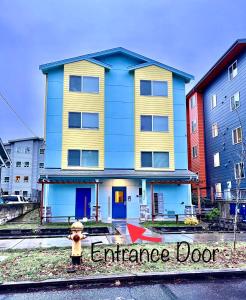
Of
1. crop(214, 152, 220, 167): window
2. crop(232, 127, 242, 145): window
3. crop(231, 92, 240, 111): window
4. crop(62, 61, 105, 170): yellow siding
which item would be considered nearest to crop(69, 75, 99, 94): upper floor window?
crop(62, 61, 105, 170): yellow siding

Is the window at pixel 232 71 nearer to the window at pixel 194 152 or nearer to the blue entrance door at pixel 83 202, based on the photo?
the window at pixel 194 152

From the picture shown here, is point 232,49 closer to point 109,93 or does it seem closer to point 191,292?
point 109,93

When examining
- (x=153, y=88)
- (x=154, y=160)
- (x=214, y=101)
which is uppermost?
(x=214, y=101)

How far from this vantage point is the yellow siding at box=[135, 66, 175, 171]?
23.1 m

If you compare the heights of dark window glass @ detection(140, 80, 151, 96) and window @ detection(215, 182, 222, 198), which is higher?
dark window glass @ detection(140, 80, 151, 96)

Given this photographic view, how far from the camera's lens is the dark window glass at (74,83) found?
2294 centimetres

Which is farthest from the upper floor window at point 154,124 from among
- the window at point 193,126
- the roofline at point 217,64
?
the window at point 193,126

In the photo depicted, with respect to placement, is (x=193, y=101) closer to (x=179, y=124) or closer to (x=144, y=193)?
(x=179, y=124)

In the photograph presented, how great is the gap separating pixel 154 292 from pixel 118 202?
55.0ft

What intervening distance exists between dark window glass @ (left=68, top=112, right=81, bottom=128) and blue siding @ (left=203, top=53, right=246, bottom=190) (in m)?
12.4

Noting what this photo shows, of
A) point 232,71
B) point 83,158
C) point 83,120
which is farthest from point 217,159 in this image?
point 83,120

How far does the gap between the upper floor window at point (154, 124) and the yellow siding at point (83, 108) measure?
3.33 m

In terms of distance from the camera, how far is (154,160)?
23.0 meters

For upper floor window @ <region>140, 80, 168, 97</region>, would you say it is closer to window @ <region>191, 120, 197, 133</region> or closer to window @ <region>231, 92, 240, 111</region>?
window @ <region>231, 92, 240, 111</region>
